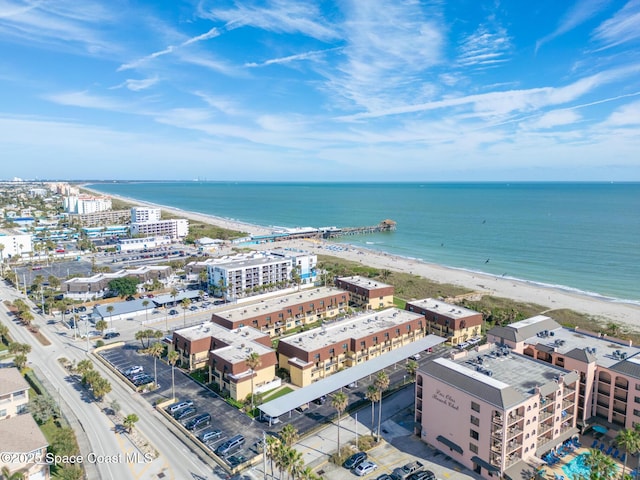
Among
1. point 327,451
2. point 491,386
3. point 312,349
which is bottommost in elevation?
point 327,451

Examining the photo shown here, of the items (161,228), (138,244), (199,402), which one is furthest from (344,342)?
(161,228)

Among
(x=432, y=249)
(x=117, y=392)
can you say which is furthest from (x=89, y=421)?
(x=432, y=249)

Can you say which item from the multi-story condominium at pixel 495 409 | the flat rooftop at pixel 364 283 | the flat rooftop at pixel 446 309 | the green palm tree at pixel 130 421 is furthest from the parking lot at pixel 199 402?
the flat rooftop at pixel 364 283

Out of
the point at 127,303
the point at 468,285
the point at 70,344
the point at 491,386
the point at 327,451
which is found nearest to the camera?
the point at 491,386

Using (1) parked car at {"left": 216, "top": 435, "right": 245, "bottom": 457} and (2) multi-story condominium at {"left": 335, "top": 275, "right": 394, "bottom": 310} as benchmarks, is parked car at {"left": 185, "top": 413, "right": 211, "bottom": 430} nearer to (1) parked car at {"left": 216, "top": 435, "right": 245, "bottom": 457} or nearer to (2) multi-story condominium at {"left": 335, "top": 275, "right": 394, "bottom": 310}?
(1) parked car at {"left": 216, "top": 435, "right": 245, "bottom": 457}

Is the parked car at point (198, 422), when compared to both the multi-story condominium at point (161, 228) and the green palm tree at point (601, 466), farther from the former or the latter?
the multi-story condominium at point (161, 228)

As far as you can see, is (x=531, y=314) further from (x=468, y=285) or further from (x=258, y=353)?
(x=258, y=353)

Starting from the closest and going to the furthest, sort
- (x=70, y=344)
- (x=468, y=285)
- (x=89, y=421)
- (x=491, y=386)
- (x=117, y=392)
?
1. (x=491, y=386)
2. (x=89, y=421)
3. (x=117, y=392)
4. (x=70, y=344)
5. (x=468, y=285)
